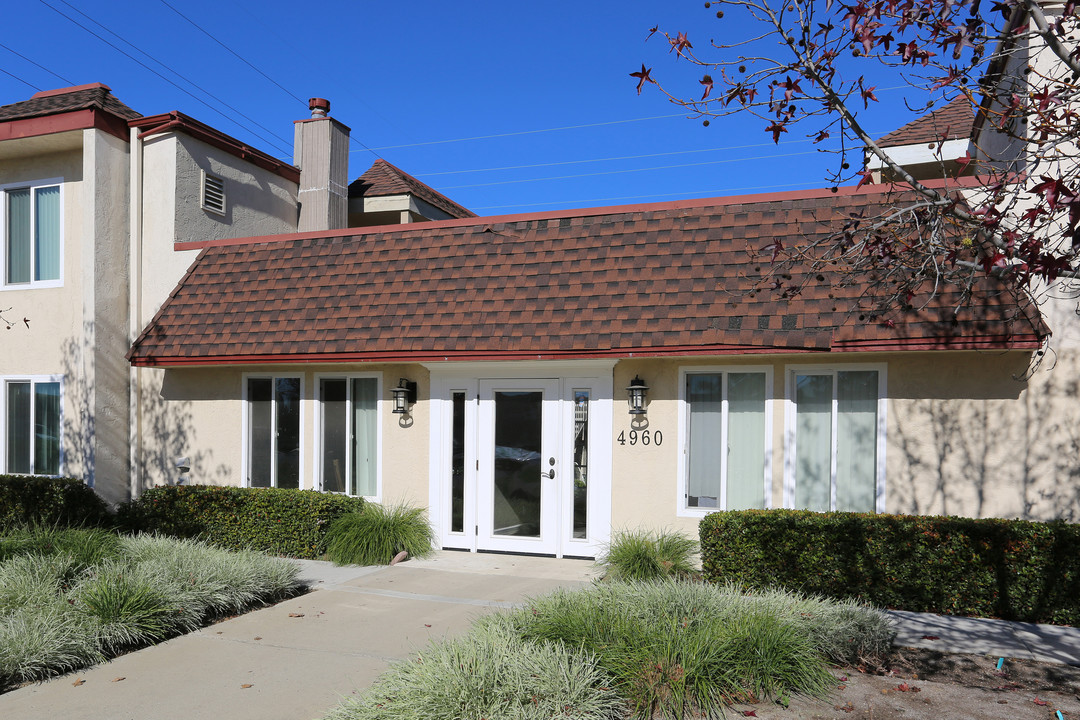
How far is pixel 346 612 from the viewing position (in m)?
8.19

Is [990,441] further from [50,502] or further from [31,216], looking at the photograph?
[31,216]

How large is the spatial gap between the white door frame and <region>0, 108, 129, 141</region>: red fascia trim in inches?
256

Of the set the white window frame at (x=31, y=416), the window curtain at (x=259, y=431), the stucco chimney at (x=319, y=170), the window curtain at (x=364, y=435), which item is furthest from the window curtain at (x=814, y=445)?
the white window frame at (x=31, y=416)

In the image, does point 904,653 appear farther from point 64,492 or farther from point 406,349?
point 64,492

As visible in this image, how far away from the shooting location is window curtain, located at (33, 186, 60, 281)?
13.1 m

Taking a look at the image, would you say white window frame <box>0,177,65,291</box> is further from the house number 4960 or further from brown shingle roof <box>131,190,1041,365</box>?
the house number 4960

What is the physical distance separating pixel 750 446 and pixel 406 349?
174 inches

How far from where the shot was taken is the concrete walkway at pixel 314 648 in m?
5.79

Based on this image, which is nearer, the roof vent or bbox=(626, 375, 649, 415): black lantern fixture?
bbox=(626, 375, 649, 415): black lantern fixture

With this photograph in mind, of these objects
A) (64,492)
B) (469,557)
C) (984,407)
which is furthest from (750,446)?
(64,492)

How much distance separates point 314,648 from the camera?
278 inches

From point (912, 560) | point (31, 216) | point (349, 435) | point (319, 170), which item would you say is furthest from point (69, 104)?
point (912, 560)

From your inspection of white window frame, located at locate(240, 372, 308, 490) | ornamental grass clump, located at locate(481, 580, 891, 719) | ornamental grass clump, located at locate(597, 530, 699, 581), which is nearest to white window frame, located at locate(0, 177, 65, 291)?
white window frame, located at locate(240, 372, 308, 490)

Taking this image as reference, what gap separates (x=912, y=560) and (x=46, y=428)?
12427 mm
